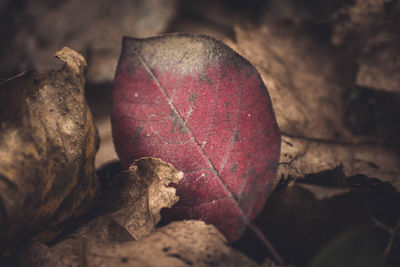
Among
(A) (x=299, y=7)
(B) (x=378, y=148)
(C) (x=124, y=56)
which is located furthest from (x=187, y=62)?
(A) (x=299, y=7)

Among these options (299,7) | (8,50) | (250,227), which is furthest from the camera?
(299,7)

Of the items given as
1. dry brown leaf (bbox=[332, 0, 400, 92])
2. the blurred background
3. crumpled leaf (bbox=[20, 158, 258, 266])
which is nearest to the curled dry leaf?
crumpled leaf (bbox=[20, 158, 258, 266])

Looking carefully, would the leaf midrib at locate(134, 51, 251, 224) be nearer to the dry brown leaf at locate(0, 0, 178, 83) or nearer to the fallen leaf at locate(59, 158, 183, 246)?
the fallen leaf at locate(59, 158, 183, 246)

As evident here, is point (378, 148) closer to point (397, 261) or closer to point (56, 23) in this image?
point (397, 261)

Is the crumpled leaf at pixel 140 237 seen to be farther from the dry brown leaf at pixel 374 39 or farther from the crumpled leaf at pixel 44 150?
the dry brown leaf at pixel 374 39

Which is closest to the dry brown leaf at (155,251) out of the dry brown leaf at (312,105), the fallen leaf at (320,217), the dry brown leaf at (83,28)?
the fallen leaf at (320,217)

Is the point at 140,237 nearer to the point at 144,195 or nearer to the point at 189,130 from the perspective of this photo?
the point at 144,195

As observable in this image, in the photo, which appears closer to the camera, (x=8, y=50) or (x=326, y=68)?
(x=326, y=68)
